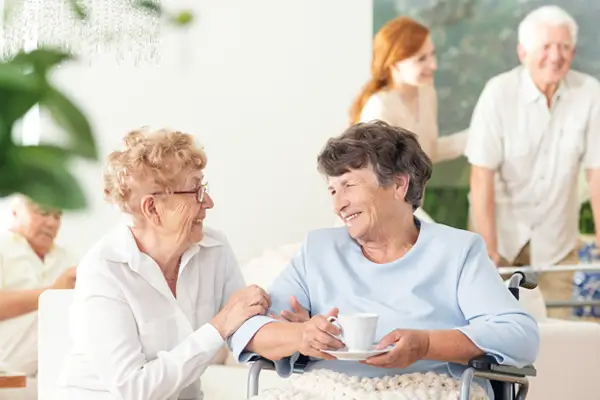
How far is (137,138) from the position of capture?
6.59 ft

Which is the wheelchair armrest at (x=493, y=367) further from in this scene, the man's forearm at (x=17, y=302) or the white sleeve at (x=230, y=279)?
the man's forearm at (x=17, y=302)

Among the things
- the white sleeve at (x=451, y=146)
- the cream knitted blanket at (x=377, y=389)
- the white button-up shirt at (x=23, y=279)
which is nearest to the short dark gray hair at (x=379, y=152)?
the cream knitted blanket at (x=377, y=389)

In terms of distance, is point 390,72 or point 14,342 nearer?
point 14,342

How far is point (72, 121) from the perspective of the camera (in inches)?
10.4

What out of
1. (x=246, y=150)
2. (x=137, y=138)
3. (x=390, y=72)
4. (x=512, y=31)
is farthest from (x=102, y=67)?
(x=137, y=138)

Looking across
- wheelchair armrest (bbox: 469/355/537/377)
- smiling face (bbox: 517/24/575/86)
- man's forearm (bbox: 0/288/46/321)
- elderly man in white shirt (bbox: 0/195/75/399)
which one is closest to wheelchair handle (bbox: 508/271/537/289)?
wheelchair armrest (bbox: 469/355/537/377)

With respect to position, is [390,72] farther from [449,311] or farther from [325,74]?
[449,311]

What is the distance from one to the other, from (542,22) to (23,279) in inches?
105

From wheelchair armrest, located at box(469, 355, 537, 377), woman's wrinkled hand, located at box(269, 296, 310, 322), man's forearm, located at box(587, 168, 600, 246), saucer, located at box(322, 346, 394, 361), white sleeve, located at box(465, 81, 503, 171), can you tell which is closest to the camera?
saucer, located at box(322, 346, 394, 361)

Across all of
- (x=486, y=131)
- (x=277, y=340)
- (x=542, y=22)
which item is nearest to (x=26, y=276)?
(x=486, y=131)

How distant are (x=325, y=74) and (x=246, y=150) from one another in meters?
0.53

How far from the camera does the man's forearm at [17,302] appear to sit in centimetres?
412

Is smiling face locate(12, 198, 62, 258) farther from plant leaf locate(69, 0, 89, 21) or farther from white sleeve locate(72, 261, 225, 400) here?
plant leaf locate(69, 0, 89, 21)

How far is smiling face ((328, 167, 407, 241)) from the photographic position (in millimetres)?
1902
